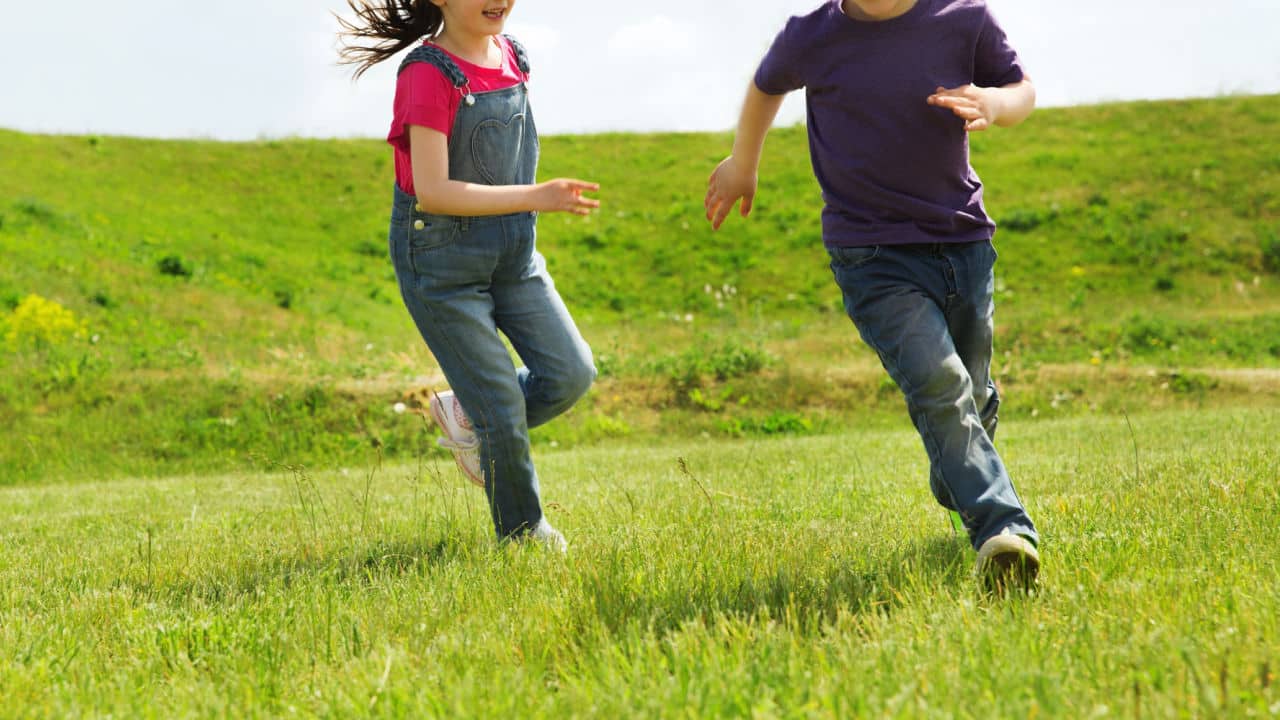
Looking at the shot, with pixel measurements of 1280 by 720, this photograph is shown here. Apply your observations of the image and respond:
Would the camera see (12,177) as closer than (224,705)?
No

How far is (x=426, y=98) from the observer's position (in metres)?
3.79

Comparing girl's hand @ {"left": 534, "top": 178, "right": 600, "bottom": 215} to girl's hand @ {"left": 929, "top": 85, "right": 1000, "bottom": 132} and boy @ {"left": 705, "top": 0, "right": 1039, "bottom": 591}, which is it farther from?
girl's hand @ {"left": 929, "top": 85, "right": 1000, "bottom": 132}

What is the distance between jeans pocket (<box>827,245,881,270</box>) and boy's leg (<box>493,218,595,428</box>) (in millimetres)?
1165

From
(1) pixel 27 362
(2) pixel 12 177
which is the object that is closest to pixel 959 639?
(1) pixel 27 362

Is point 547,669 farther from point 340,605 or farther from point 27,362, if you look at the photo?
point 27,362

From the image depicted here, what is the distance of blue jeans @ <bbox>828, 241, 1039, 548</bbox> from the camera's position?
3188 mm

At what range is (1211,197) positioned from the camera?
2097 centimetres

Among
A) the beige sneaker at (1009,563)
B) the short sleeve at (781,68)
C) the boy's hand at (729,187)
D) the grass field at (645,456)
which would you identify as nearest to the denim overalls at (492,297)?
the grass field at (645,456)

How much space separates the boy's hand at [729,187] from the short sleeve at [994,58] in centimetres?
93

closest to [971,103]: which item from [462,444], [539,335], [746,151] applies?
[746,151]

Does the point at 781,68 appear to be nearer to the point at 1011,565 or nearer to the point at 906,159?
the point at 906,159

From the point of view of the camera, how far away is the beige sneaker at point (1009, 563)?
285cm

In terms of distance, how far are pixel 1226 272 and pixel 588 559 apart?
1881 centimetres

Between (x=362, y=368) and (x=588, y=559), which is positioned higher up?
(x=588, y=559)
